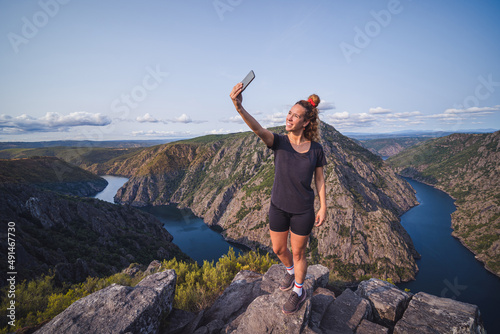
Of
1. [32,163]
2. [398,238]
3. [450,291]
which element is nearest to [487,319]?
[450,291]

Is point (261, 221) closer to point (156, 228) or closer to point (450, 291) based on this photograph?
point (156, 228)

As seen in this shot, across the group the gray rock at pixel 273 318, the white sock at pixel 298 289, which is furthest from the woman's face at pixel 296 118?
the gray rock at pixel 273 318

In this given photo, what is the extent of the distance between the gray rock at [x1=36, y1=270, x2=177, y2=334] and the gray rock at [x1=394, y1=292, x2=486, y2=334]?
539 cm

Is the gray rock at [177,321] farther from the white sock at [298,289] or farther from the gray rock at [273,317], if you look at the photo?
the white sock at [298,289]

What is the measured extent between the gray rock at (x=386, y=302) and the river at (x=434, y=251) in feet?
286

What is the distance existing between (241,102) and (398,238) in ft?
435

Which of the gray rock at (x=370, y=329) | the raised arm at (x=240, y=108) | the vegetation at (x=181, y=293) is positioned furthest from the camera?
the vegetation at (x=181, y=293)

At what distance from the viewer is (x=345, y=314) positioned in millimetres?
5125

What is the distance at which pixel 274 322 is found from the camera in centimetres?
411

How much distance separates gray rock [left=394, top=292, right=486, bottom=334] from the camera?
425 centimetres

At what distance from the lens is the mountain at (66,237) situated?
1164 inches

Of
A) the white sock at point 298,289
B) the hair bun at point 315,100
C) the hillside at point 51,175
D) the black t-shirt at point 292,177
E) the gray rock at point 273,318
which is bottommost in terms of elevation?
the hillside at point 51,175

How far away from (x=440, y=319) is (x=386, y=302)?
46.0 inches

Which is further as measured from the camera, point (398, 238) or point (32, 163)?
point (32, 163)
